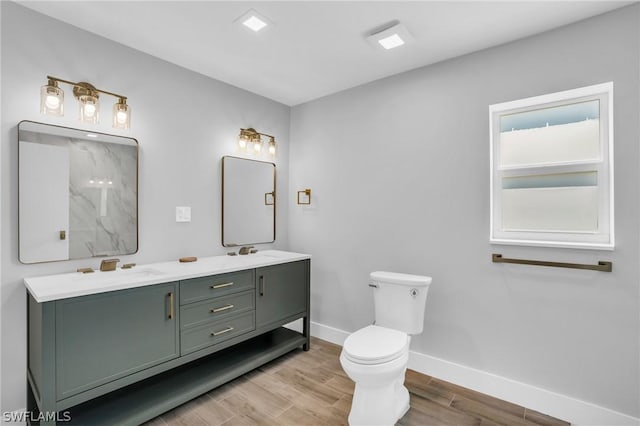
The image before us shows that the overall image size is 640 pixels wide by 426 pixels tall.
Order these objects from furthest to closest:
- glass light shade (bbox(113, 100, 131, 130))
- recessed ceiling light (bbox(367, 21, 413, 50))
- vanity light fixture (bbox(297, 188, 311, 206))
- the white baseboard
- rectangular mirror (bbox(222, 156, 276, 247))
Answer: vanity light fixture (bbox(297, 188, 311, 206)) < rectangular mirror (bbox(222, 156, 276, 247)) < glass light shade (bbox(113, 100, 131, 130)) < recessed ceiling light (bbox(367, 21, 413, 50)) < the white baseboard

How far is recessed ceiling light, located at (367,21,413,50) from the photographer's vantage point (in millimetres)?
2000

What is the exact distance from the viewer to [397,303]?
229cm

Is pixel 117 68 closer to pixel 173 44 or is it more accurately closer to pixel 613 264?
pixel 173 44

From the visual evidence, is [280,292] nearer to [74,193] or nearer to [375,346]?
[375,346]

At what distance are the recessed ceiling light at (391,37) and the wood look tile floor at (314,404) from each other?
2.46 metres

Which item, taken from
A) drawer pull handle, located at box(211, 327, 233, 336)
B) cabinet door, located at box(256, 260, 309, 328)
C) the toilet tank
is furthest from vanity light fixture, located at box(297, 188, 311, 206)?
drawer pull handle, located at box(211, 327, 233, 336)

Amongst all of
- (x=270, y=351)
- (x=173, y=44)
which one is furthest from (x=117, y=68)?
(x=270, y=351)

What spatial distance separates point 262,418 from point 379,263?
58.3 inches

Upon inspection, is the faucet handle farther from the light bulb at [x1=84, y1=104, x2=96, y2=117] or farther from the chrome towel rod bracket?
the chrome towel rod bracket

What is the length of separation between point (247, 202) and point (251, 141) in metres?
0.60

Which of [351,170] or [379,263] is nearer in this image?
[379,263]

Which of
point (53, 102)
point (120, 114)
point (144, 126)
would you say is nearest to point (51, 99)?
point (53, 102)

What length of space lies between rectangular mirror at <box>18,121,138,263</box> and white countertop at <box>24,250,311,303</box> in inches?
6.6

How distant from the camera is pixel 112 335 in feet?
5.60
